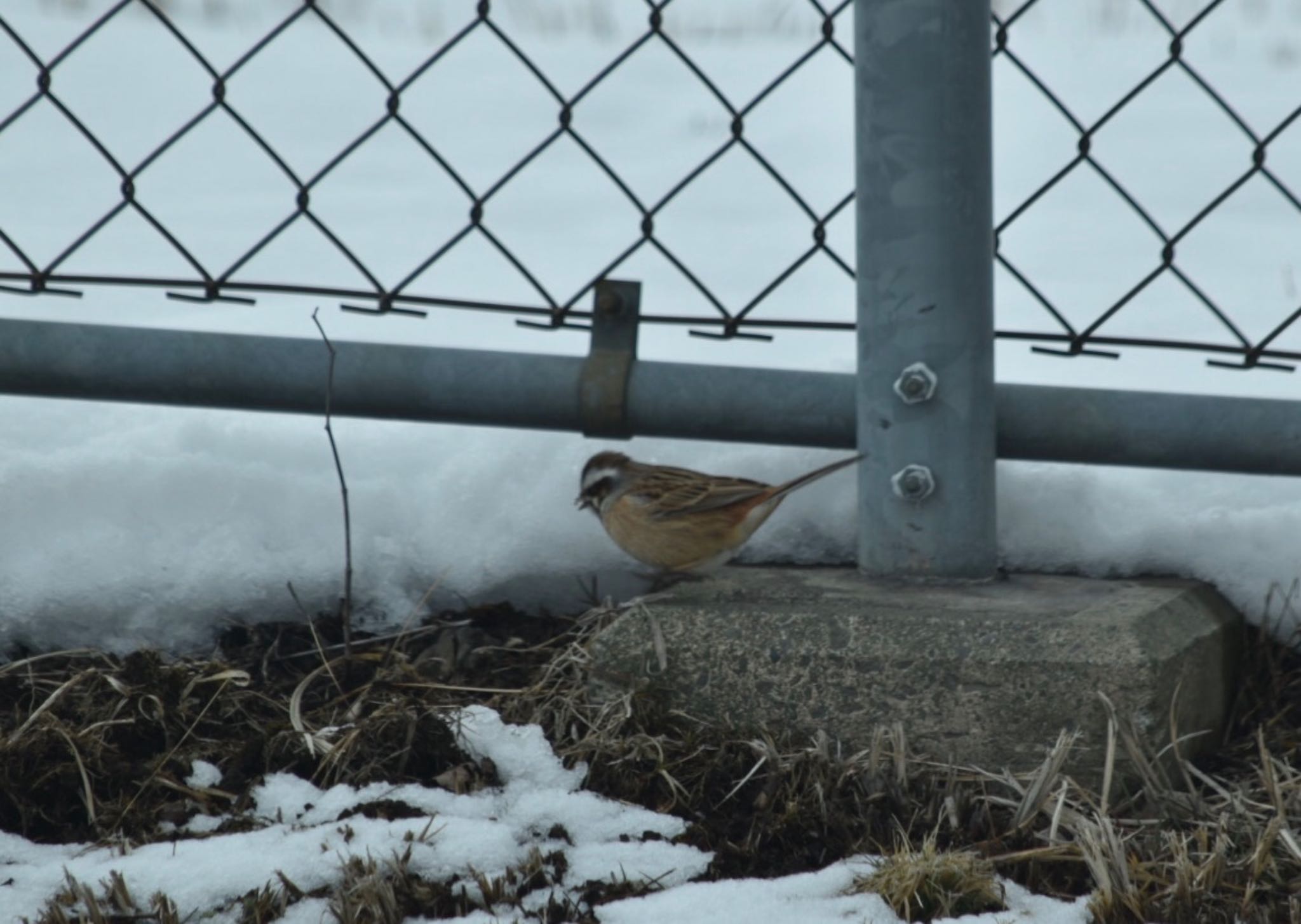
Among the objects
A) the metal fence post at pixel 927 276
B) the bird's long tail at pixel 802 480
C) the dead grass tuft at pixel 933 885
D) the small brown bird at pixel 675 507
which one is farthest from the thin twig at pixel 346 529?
the dead grass tuft at pixel 933 885

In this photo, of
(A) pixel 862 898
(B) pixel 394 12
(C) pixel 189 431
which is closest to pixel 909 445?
(A) pixel 862 898

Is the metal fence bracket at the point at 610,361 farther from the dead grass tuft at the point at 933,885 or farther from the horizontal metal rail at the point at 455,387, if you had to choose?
the dead grass tuft at the point at 933,885

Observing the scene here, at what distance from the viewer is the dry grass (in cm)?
249

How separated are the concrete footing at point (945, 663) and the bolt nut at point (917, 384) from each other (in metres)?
0.34

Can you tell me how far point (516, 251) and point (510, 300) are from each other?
1.54ft

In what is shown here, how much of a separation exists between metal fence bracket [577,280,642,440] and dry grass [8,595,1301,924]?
1.39ft

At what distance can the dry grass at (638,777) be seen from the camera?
2490mm

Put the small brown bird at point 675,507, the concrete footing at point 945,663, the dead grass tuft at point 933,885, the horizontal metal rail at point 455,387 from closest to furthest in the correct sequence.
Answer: the dead grass tuft at point 933,885 < the concrete footing at point 945,663 < the horizontal metal rail at point 455,387 < the small brown bird at point 675,507

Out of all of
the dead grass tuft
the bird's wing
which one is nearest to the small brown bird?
the bird's wing

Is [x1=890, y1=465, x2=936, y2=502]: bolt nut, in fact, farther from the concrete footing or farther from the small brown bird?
the small brown bird

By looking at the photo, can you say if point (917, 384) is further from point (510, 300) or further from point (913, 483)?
point (510, 300)

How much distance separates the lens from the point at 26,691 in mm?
3246

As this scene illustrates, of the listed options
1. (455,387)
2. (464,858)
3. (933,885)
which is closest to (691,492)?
(455,387)

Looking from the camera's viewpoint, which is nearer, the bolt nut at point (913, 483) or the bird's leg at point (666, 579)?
the bolt nut at point (913, 483)
